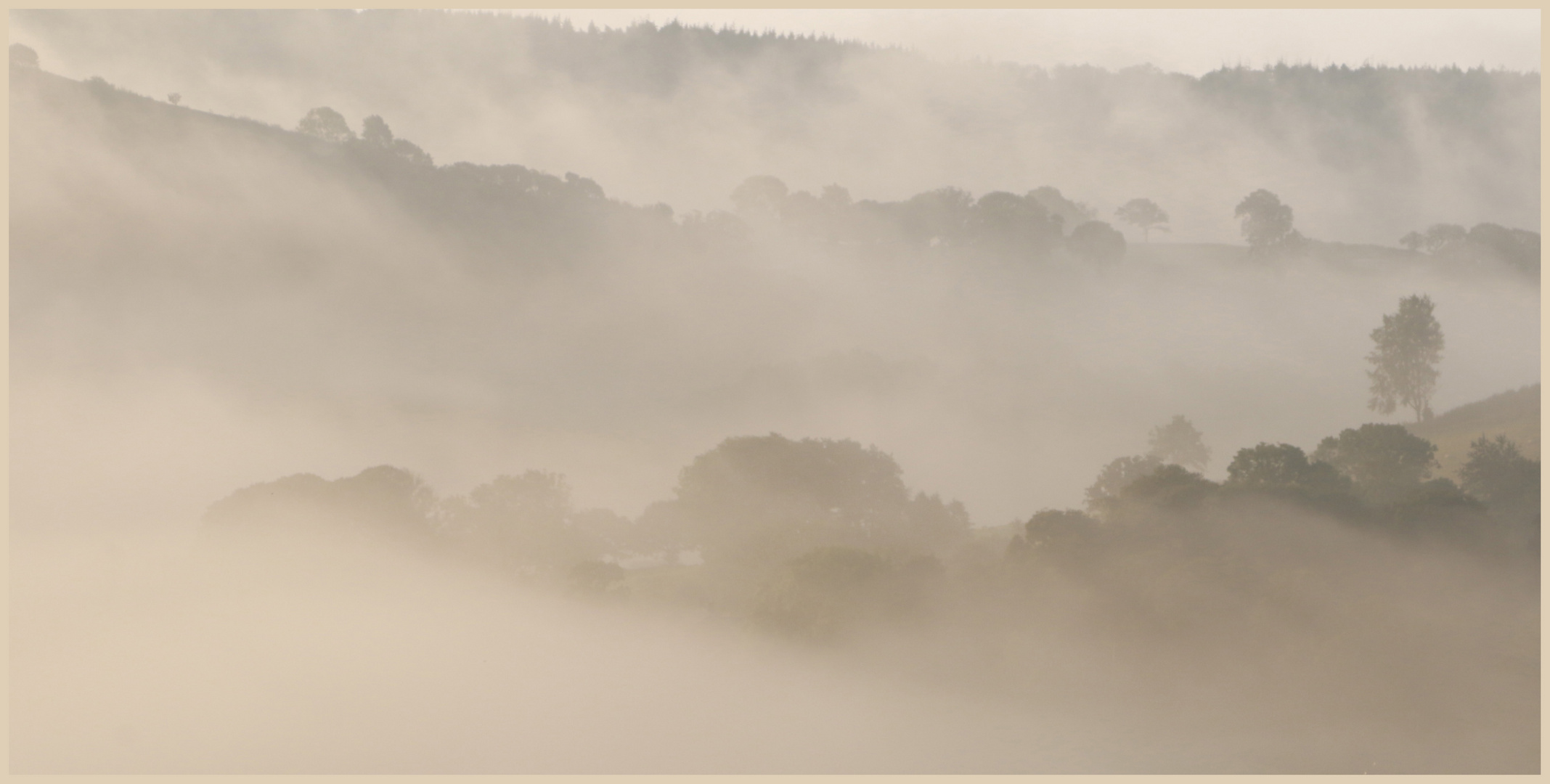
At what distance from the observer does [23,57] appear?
167 metres

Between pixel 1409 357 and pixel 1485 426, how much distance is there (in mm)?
17179

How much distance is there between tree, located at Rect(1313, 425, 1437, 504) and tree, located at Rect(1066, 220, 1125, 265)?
4771 inches

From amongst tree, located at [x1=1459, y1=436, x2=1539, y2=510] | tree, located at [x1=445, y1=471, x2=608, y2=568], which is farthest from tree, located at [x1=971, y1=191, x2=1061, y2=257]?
tree, located at [x1=1459, y1=436, x2=1539, y2=510]

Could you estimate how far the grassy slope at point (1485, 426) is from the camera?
236 ft

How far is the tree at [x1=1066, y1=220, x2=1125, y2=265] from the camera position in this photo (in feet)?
598

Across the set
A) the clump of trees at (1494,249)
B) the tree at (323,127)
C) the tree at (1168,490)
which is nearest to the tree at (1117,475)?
the tree at (1168,490)

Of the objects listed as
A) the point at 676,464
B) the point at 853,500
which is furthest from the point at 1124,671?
the point at 676,464

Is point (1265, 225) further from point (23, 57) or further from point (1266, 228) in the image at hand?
point (23, 57)

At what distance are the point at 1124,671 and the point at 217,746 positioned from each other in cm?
4521

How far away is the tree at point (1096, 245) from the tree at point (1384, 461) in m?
121

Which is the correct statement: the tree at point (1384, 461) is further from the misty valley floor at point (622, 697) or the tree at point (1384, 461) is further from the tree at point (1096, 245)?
the tree at point (1096, 245)

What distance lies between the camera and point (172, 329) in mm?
141750

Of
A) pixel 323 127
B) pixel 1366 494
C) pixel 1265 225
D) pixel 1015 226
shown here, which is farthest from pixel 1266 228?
pixel 323 127

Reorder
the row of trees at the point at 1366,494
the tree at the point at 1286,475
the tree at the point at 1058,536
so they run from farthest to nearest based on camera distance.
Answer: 1. the tree at the point at 1286,475
2. the tree at the point at 1058,536
3. the row of trees at the point at 1366,494
